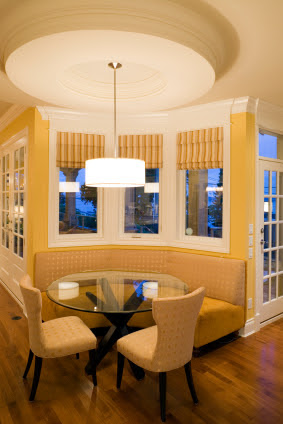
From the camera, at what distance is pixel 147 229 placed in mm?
4277

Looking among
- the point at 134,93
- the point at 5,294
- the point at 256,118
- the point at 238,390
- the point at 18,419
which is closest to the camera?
the point at 18,419

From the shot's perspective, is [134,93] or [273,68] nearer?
[273,68]

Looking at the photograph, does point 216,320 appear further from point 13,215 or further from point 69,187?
point 13,215

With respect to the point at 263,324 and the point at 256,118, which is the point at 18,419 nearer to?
the point at 263,324

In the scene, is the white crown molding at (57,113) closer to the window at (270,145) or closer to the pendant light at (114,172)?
the pendant light at (114,172)

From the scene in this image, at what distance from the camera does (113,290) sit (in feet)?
9.09

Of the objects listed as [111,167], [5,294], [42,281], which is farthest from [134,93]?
[5,294]

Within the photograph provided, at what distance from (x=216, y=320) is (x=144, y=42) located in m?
2.58

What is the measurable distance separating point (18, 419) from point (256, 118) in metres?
3.61

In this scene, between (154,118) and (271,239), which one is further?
(154,118)

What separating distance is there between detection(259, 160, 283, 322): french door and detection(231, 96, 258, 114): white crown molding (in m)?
0.65

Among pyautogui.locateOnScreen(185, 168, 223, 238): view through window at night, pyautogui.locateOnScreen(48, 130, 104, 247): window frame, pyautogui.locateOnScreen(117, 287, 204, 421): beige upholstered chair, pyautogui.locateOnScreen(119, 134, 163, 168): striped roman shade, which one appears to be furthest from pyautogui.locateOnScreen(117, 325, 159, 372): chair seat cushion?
pyautogui.locateOnScreen(119, 134, 163, 168): striped roman shade

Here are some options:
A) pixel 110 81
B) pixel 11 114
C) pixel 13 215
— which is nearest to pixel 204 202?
pixel 110 81

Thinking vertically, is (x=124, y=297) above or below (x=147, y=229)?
below
